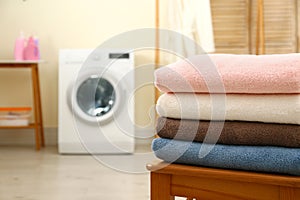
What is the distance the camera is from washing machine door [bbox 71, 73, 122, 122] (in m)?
3.50

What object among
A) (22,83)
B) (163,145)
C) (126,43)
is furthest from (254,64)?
(22,83)

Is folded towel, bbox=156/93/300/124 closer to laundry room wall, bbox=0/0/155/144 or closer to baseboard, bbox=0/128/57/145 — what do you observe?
laundry room wall, bbox=0/0/155/144

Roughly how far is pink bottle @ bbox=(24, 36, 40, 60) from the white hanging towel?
1.07 m

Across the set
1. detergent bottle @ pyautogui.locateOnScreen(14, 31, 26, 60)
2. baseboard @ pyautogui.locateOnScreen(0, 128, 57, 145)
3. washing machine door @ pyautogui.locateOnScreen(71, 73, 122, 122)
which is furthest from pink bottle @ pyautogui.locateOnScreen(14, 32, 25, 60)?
baseboard @ pyautogui.locateOnScreen(0, 128, 57, 145)

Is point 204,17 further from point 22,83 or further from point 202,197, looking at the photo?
point 202,197

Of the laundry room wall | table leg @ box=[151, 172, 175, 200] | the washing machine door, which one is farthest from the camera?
the laundry room wall

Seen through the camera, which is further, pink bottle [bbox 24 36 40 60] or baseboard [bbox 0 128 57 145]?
baseboard [bbox 0 128 57 145]

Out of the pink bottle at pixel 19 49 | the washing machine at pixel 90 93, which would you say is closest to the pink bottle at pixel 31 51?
the pink bottle at pixel 19 49

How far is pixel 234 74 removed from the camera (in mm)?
980

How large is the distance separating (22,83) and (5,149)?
0.60m

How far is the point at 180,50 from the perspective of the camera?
3688mm

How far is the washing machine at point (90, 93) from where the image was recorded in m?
3.52

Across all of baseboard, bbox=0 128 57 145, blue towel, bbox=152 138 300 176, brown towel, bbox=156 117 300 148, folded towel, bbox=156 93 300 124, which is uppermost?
folded towel, bbox=156 93 300 124

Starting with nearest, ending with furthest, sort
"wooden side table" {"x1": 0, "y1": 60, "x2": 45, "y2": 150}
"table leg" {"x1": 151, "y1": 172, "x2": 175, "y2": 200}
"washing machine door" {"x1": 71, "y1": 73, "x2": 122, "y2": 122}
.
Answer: "table leg" {"x1": 151, "y1": 172, "x2": 175, "y2": 200} → "washing machine door" {"x1": 71, "y1": 73, "x2": 122, "y2": 122} → "wooden side table" {"x1": 0, "y1": 60, "x2": 45, "y2": 150}
